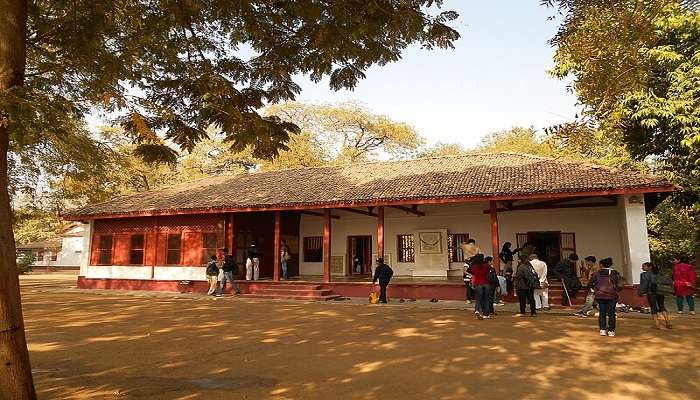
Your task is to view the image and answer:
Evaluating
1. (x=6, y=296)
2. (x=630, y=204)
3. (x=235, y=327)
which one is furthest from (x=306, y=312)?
(x=630, y=204)

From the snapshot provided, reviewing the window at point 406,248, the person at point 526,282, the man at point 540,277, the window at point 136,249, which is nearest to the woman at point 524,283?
the person at point 526,282

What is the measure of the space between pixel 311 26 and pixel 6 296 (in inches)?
167

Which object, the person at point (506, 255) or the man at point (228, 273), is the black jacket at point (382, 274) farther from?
the man at point (228, 273)

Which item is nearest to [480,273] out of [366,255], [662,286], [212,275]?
[662,286]

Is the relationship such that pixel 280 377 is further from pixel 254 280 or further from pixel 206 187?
pixel 206 187

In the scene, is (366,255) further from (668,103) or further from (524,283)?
(668,103)

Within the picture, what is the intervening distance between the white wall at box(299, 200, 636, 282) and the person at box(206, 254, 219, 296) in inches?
182

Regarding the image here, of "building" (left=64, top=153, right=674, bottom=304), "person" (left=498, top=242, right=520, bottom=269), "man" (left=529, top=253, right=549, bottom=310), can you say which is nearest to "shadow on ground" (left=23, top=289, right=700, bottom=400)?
"man" (left=529, top=253, right=549, bottom=310)

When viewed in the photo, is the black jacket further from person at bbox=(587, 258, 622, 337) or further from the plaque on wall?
person at bbox=(587, 258, 622, 337)

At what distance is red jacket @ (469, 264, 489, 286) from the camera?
9500 mm

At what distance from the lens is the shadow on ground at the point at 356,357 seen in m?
4.75

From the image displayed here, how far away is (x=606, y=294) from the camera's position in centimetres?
746

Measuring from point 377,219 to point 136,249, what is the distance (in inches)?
373

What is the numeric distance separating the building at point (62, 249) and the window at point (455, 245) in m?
40.7
